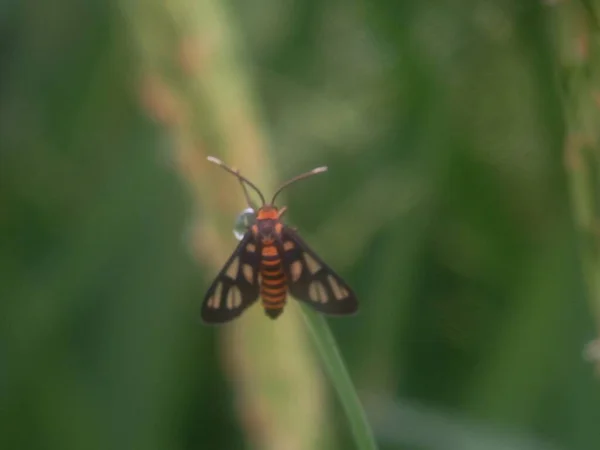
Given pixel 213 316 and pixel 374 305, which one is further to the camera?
pixel 374 305

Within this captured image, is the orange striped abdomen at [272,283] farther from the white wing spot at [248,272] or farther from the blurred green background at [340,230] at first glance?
the blurred green background at [340,230]

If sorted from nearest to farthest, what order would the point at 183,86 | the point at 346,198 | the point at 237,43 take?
the point at 183,86, the point at 237,43, the point at 346,198

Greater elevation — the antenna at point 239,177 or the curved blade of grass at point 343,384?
the antenna at point 239,177

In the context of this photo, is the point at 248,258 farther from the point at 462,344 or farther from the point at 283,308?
the point at 462,344

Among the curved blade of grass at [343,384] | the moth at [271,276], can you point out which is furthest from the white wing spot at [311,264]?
the curved blade of grass at [343,384]

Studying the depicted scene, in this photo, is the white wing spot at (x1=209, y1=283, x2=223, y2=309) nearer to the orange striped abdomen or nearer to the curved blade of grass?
the orange striped abdomen

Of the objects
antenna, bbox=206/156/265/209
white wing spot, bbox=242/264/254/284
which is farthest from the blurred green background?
antenna, bbox=206/156/265/209

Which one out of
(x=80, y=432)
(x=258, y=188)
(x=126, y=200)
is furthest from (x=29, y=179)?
(x=258, y=188)

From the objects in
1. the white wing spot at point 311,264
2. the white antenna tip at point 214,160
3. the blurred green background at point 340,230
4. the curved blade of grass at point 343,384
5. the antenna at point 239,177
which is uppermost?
the blurred green background at point 340,230

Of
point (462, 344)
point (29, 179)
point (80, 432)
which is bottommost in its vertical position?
point (80, 432)
